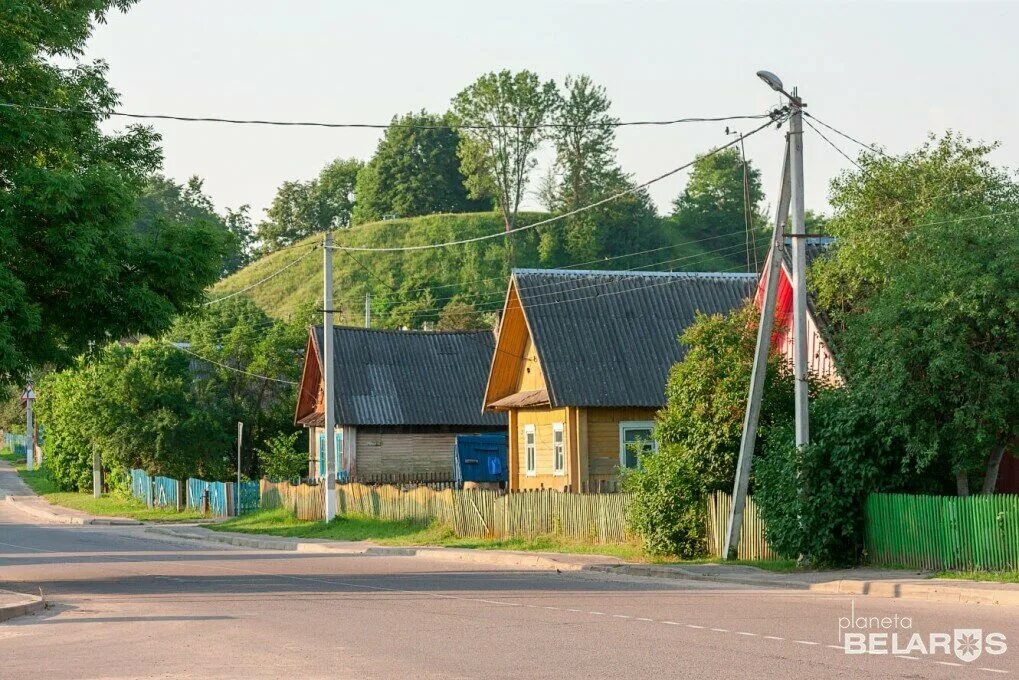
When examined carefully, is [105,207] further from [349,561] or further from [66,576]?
[349,561]

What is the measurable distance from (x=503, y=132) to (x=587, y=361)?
222ft

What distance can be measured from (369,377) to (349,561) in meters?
22.0

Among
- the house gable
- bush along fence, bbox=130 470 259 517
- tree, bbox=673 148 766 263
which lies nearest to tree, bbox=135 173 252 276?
tree, bbox=673 148 766 263

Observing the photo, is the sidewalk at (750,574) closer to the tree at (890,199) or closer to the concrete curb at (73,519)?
the tree at (890,199)

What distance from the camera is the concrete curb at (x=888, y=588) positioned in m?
17.9

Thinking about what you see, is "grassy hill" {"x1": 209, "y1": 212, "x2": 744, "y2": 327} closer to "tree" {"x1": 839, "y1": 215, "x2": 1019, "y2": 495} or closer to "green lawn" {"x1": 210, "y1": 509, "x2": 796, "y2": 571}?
"green lawn" {"x1": 210, "y1": 509, "x2": 796, "y2": 571}

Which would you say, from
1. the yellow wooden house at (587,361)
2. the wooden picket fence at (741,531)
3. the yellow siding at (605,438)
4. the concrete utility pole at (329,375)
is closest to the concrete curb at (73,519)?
the concrete utility pole at (329,375)

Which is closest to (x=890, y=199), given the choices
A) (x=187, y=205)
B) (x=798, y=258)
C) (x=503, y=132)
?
(x=798, y=258)

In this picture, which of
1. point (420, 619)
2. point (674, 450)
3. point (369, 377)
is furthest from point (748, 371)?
point (369, 377)

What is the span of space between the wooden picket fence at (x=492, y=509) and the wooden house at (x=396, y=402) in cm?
641

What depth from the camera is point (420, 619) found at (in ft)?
54.2

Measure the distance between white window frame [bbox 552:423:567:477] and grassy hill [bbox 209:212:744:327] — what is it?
185 feet

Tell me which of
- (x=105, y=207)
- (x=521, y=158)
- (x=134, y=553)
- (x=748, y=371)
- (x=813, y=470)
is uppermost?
(x=521, y=158)

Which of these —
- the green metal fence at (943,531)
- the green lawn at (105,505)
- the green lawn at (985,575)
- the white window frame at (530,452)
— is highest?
the white window frame at (530,452)
